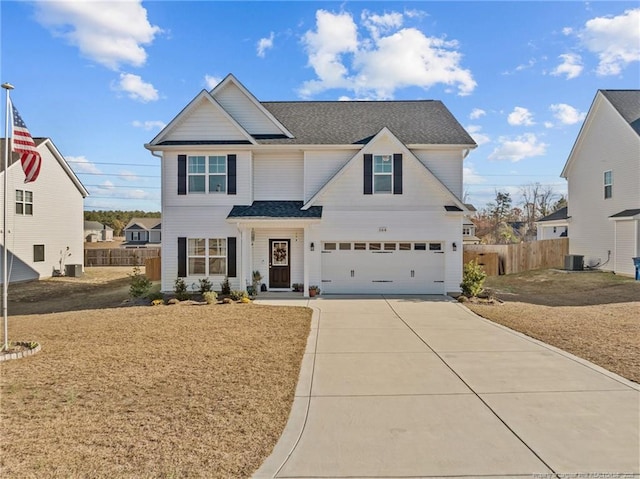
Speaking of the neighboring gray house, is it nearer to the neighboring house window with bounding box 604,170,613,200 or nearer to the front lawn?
the front lawn

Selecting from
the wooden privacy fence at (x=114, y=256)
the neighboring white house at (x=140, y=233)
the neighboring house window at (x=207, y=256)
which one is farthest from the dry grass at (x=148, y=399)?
the neighboring white house at (x=140, y=233)

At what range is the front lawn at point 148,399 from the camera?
12.9 ft

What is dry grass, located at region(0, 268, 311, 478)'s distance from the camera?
3934 mm

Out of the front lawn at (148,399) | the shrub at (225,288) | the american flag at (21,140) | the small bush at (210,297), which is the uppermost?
the american flag at (21,140)

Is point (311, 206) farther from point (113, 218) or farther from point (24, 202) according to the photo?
point (113, 218)

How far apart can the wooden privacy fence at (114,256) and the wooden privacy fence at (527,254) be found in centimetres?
2693

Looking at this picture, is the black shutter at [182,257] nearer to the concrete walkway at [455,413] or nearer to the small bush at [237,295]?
the small bush at [237,295]

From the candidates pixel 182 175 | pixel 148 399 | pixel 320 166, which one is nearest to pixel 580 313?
pixel 320 166

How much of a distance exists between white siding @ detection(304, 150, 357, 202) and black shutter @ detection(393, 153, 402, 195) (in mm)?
1779

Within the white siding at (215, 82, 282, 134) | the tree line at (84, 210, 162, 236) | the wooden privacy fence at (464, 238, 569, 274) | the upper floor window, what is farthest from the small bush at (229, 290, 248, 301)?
the tree line at (84, 210, 162, 236)

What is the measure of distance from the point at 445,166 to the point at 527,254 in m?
11.6

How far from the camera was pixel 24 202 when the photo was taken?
2252cm

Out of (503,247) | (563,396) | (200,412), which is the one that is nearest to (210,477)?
(200,412)

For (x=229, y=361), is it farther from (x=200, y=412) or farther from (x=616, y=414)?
(x=616, y=414)
